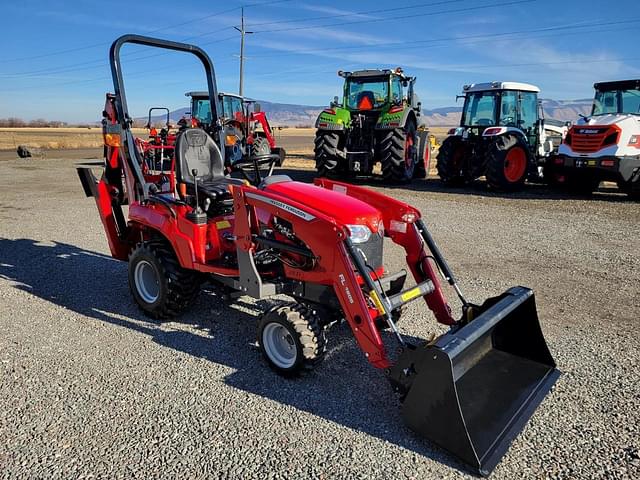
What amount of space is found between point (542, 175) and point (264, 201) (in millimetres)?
11644

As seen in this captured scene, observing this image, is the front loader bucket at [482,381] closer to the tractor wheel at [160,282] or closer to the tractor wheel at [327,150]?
the tractor wheel at [160,282]

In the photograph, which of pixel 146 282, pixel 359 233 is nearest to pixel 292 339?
pixel 359 233

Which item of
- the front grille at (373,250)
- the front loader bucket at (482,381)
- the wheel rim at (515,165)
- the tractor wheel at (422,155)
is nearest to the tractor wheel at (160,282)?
the front grille at (373,250)

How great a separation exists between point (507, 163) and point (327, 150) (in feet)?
14.5

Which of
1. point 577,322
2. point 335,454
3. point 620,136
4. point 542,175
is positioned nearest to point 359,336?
point 335,454

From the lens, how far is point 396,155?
40.3 feet

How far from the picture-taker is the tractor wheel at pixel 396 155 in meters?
12.2

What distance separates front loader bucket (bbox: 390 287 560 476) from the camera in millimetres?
2521

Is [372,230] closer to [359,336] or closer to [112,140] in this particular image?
[359,336]

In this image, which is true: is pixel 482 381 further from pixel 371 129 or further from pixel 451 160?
pixel 371 129

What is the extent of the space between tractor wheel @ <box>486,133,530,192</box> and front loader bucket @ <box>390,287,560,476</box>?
8.49m

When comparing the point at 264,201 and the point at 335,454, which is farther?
the point at 264,201

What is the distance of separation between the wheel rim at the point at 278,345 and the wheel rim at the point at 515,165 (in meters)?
9.62

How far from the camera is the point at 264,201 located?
3510 mm
